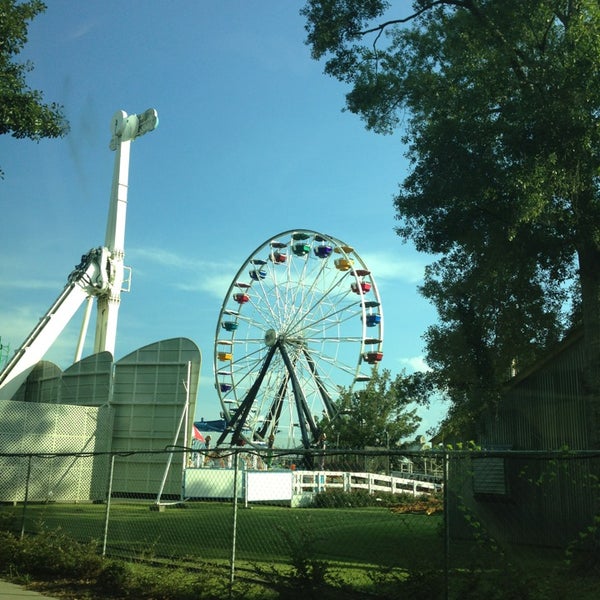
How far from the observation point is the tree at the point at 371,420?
4825 centimetres

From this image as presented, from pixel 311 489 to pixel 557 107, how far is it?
63.5ft

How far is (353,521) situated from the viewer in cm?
1673

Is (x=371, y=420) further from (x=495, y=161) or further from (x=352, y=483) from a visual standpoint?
(x=495, y=161)

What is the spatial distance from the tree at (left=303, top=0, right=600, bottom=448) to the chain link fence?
88.8 inches

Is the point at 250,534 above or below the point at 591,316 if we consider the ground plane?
below

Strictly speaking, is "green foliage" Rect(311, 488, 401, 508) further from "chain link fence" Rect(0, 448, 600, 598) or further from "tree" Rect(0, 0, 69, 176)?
"tree" Rect(0, 0, 69, 176)

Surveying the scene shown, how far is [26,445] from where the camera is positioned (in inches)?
1060

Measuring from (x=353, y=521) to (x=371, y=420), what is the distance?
32418mm

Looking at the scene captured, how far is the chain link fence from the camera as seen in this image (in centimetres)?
781

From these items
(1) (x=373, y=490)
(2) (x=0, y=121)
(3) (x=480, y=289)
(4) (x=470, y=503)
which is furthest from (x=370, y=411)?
(2) (x=0, y=121)

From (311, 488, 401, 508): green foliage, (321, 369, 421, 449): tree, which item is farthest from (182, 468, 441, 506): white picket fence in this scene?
(321, 369, 421, 449): tree

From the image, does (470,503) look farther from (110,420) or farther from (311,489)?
(110,420)

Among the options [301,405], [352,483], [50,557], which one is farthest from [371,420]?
[50,557]

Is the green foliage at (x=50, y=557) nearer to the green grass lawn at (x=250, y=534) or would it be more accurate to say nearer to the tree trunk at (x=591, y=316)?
the green grass lawn at (x=250, y=534)
